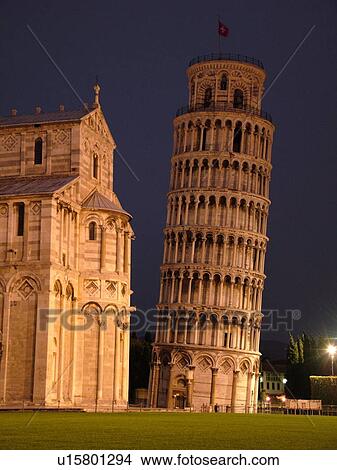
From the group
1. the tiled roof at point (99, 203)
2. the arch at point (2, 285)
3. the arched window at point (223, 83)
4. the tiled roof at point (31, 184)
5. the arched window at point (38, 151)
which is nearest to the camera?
the arch at point (2, 285)

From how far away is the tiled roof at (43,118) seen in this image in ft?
228

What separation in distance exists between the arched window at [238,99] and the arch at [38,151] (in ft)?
144

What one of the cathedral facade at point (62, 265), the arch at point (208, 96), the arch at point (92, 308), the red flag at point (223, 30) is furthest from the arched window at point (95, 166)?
the arch at point (208, 96)

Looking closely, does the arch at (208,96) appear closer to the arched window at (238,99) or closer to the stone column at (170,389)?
the arched window at (238,99)

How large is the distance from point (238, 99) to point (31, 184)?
48300 mm

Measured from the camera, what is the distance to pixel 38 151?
6950cm

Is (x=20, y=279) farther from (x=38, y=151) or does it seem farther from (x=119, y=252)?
(x=38, y=151)

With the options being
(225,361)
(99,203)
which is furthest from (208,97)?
(99,203)

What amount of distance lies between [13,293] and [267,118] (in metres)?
54.6

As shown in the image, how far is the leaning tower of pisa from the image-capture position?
103562 millimetres

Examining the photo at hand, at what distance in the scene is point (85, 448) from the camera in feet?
90.1

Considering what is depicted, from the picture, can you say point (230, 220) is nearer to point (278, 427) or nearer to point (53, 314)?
point (53, 314)

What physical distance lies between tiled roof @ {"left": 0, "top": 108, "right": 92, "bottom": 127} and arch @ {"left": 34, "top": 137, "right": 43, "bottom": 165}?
50.9 inches

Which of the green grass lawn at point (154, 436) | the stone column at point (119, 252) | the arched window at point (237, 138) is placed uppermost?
the arched window at point (237, 138)
